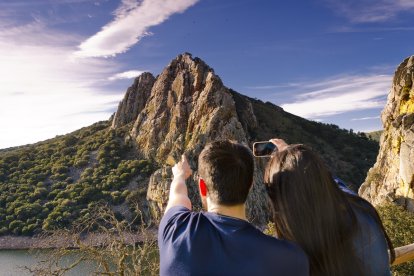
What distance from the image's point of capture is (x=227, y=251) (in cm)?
187

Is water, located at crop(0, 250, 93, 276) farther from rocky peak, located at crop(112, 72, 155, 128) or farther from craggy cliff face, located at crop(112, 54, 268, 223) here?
rocky peak, located at crop(112, 72, 155, 128)

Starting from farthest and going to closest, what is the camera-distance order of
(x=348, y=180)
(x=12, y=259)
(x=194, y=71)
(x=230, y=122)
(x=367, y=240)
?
(x=194, y=71) < (x=348, y=180) < (x=230, y=122) < (x=12, y=259) < (x=367, y=240)

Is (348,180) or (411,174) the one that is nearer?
(411,174)

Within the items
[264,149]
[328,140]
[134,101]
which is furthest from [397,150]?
[134,101]

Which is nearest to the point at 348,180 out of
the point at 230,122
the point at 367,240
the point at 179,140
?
the point at 230,122

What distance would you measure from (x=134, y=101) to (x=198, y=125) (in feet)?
88.3

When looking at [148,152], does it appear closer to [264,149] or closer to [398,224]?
[398,224]

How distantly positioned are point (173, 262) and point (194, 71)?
6302 centimetres

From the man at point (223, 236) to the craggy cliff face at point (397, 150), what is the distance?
11001 mm

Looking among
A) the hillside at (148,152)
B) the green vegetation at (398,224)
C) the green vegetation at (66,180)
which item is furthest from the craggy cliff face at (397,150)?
the green vegetation at (66,180)

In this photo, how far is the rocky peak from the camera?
7594 cm

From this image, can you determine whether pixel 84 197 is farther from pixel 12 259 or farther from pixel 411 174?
pixel 411 174

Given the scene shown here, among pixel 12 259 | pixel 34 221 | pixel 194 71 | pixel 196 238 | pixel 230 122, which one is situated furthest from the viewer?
pixel 194 71

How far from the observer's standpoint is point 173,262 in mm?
1907
